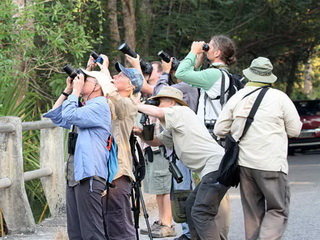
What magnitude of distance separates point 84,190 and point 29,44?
5.63 m

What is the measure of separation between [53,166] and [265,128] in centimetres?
334

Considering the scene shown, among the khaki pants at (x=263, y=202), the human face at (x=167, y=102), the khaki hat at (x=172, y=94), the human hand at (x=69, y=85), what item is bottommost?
the khaki pants at (x=263, y=202)

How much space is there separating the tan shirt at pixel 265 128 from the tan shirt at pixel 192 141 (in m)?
0.27

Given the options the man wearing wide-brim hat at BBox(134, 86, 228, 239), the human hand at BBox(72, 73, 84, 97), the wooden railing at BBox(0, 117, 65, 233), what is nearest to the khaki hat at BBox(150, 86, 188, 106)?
the man wearing wide-brim hat at BBox(134, 86, 228, 239)

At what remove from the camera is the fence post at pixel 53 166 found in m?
8.87

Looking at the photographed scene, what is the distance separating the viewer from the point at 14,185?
Result: 7938 mm

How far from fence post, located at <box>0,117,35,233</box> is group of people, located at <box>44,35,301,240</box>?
162cm

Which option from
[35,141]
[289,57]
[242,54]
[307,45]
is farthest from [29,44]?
[289,57]

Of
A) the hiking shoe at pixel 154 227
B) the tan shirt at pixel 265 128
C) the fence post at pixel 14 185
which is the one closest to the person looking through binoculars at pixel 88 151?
Result: the tan shirt at pixel 265 128

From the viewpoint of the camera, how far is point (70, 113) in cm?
587

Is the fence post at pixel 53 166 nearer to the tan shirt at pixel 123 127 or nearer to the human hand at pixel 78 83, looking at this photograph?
the tan shirt at pixel 123 127

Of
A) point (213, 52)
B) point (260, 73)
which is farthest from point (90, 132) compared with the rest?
point (213, 52)

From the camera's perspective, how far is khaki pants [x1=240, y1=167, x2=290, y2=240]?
6.40 meters

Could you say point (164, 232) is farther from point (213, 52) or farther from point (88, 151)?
point (88, 151)
